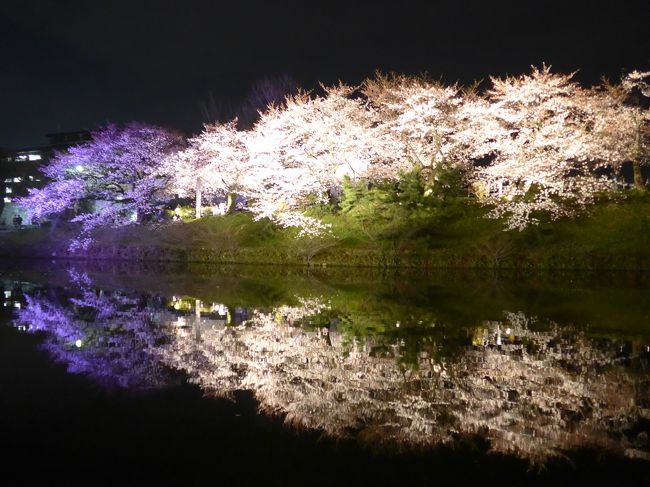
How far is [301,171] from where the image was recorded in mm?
33062

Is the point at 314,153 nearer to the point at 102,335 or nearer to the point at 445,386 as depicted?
the point at 102,335

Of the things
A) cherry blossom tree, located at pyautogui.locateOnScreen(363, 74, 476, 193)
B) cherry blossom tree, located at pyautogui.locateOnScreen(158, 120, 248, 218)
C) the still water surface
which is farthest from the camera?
cherry blossom tree, located at pyautogui.locateOnScreen(158, 120, 248, 218)

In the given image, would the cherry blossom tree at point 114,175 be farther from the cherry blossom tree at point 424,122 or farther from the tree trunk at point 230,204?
the cherry blossom tree at point 424,122

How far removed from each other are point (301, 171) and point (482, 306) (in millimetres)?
20965

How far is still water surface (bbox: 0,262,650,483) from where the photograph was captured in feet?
16.2

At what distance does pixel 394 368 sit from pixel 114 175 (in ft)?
120

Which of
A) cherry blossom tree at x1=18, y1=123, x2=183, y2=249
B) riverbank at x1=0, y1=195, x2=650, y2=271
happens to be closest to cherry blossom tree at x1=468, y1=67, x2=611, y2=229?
riverbank at x1=0, y1=195, x2=650, y2=271

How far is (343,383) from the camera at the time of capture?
6859 mm

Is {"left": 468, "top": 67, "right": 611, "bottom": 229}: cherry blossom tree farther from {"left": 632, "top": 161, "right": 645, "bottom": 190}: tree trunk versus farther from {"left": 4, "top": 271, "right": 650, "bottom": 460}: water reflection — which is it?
{"left": 4, "top": 271, "right": 650, "bottom": 460}: water reflection

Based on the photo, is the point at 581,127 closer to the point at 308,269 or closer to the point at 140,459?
the point at 308,269

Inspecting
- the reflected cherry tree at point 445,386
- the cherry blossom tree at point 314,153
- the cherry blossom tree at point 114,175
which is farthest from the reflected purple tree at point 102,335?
the cherry blossom tree at point 114,175

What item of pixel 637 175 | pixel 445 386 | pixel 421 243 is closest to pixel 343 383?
pixel 445 386

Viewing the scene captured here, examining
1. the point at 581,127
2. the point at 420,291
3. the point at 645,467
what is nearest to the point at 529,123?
the point at 581,127

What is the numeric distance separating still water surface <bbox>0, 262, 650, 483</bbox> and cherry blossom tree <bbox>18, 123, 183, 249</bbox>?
26014 mm
